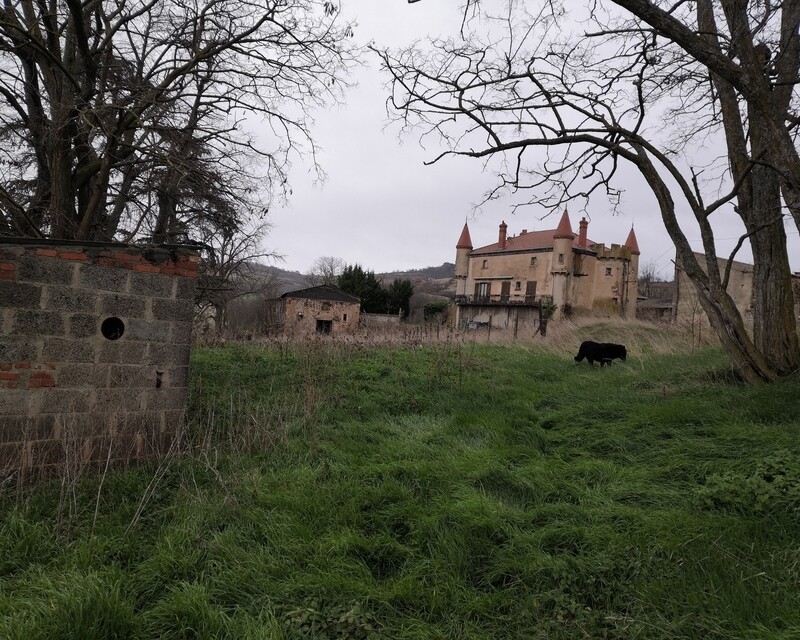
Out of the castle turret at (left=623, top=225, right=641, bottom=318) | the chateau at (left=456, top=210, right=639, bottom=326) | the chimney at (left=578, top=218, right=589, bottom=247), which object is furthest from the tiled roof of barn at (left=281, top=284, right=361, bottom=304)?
the castle turret at (left=623, top=225, right=641, bottom=318)

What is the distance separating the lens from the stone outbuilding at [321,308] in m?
33.4

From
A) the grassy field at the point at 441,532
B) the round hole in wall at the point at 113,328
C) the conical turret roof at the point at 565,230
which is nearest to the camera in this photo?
the grassy field at the point at 441,532

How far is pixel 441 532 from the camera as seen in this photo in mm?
3402

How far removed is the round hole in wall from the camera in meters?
5.27

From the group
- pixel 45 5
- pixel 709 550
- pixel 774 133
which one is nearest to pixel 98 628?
pixel 709 550

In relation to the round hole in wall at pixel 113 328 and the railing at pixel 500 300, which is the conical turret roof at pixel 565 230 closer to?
the railing at pixel 500 300

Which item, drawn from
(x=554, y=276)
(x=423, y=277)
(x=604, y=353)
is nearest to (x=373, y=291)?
(x=554, y=276)

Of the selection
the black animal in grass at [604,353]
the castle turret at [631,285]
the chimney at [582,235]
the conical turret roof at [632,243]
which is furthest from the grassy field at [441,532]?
the conical turret roof at [632,243]

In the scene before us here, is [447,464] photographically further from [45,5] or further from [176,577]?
[45,5]

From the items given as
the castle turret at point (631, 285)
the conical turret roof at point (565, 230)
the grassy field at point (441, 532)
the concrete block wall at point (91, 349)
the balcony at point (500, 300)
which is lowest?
the grassy field at point (441, 532)

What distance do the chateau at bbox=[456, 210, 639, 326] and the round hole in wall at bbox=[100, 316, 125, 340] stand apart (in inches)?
1288

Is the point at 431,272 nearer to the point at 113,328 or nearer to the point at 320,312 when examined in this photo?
the point at 320,312

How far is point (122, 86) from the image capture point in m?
7.71

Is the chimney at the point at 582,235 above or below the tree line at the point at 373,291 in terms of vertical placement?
above
